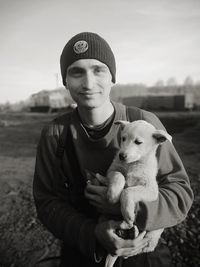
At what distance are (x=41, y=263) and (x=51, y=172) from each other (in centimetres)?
202

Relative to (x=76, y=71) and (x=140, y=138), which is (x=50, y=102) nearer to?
(x=76, y=71)

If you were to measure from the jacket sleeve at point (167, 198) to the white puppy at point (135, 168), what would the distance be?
0.07 m

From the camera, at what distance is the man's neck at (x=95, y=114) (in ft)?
8.36

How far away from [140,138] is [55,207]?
3.44 feet

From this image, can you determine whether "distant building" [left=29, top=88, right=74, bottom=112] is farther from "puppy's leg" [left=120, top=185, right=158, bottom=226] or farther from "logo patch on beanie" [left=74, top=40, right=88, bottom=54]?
"puppy's leg" [left=120, top=185, right=158, bottom=226]

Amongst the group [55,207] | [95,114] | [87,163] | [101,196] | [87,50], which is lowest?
[55,207]

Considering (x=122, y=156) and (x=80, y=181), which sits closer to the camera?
(x=122, y=156)

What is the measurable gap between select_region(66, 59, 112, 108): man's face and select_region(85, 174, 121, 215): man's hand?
73cm

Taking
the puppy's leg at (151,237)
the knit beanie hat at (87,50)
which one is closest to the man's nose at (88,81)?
the knit beanie hat at (87,50)

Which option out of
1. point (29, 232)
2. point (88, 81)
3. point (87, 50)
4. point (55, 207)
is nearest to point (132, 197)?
point (55, 207)

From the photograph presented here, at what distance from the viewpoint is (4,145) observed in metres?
13.8

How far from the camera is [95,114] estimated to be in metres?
2.55

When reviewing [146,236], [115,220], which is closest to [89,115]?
[115,220]

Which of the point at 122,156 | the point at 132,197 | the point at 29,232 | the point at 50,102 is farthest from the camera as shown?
the point at 50,102
